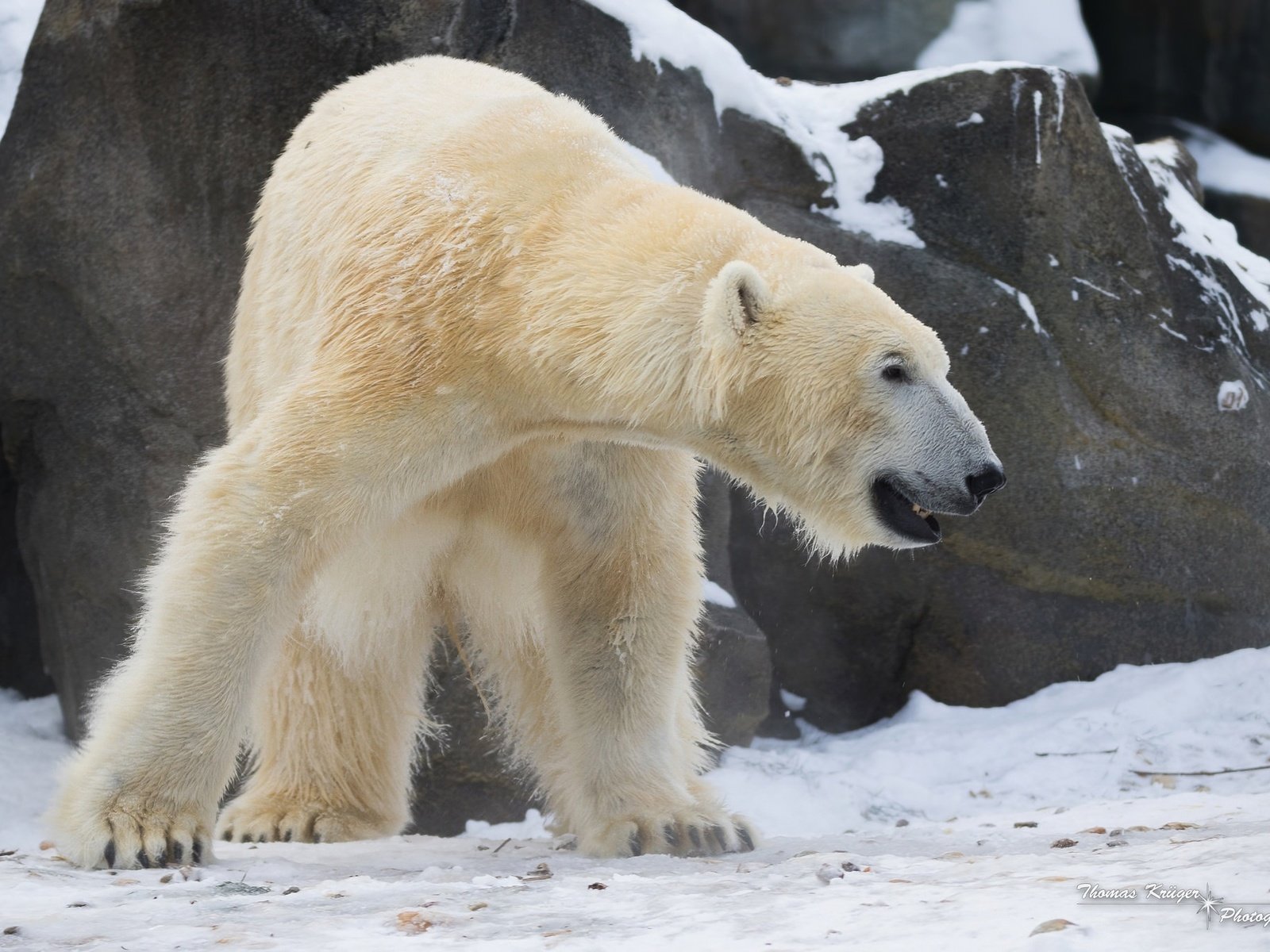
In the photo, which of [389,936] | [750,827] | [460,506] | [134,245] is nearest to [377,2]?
[134,245]

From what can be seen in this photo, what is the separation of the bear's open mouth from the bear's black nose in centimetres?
13

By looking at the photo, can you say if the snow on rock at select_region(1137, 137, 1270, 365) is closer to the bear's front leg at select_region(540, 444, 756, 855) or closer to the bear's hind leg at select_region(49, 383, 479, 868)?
the bear's front leg at select_region(540, 444, 756, 855)

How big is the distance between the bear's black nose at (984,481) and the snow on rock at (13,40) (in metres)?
4.44

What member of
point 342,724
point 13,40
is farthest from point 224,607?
point 13,40

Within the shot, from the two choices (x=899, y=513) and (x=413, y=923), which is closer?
(x=413, y=923)

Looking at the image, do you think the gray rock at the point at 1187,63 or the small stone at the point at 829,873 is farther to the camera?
the gray rock at the point at 1187,63

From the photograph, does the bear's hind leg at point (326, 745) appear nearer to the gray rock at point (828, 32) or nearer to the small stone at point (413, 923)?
the small stone at point (413, 923)

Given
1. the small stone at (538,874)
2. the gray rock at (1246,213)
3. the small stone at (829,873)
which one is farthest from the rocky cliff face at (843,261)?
the gray rock at (1246,213)

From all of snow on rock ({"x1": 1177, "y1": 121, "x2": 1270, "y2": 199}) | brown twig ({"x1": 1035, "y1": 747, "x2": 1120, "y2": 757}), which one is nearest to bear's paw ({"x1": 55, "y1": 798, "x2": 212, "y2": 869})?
brown twig ({"x1": 1035, "y1": 747, "x2": 1120, "y2": 757})

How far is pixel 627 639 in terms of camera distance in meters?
3.53

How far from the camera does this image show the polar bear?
2.92m

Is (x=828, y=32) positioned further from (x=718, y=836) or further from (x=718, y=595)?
(x=718, y=836)

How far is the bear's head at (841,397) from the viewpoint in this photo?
2.92m

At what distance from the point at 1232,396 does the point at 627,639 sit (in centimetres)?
378
